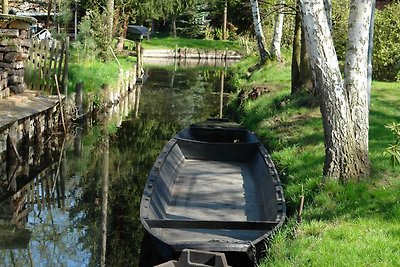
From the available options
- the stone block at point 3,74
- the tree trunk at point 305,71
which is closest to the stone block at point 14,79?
the stone block at point 3,74

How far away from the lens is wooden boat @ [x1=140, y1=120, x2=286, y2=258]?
24.7 ft

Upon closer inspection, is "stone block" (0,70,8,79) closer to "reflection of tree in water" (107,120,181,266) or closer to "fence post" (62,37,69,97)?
"fence post" (62,37,69,97)

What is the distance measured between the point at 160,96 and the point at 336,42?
8.11 m

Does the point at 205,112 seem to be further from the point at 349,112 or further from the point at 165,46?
the point at 165,46

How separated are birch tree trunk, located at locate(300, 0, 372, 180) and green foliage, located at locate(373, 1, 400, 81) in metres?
12.1

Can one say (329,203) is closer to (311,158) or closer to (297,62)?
(311,158)

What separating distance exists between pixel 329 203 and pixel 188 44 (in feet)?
146

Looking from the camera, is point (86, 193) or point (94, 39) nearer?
point (86, 193)

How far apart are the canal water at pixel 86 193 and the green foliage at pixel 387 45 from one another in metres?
5.82

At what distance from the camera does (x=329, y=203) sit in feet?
26.5

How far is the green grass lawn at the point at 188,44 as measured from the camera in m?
50.5

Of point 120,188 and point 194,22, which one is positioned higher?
point 194,22

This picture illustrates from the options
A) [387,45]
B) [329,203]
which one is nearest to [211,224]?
[329,203]

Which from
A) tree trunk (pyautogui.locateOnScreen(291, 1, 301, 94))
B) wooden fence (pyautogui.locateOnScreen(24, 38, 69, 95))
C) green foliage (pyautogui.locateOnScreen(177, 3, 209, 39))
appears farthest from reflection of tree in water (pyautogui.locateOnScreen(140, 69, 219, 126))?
green foliage (pyautogui.locateOnScreen(177, 3, 209, 39))
